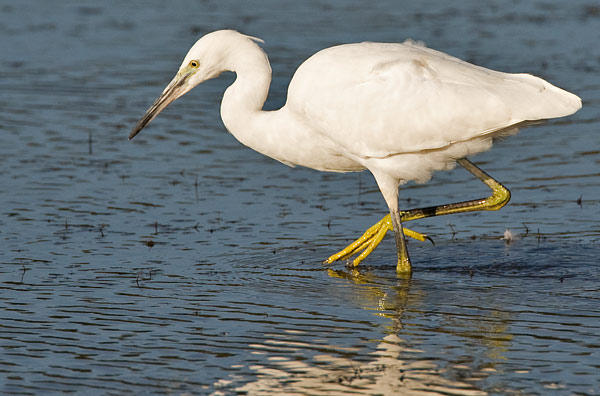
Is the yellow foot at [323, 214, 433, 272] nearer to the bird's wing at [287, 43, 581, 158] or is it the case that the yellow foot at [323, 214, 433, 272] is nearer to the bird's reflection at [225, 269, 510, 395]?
the bird's wing at [287, 43, 581, 158]

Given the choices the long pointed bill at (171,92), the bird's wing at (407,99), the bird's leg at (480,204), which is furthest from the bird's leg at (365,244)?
the long pointed bill at (171,92)

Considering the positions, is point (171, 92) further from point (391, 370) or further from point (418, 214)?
point (391, 370)

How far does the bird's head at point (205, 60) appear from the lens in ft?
29.4

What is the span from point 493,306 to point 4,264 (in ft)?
12.1

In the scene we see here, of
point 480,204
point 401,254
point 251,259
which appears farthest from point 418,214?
point 251,259

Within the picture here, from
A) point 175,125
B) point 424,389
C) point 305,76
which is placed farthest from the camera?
point 175,125

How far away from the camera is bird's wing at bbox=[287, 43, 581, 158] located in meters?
8.00

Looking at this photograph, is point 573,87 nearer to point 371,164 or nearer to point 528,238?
point 528,238

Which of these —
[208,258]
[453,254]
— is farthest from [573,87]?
[208,258]

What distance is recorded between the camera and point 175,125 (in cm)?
1328

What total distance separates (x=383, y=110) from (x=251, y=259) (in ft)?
5.26

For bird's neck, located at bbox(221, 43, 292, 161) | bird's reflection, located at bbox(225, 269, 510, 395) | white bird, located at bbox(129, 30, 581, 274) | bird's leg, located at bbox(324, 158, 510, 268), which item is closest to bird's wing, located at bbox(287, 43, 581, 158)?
white bird, located at bbox(129, 30, 581, 274)

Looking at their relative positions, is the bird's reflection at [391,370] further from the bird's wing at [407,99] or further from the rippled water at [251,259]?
the bird's wing at [407,99]

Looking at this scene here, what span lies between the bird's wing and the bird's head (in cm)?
77
